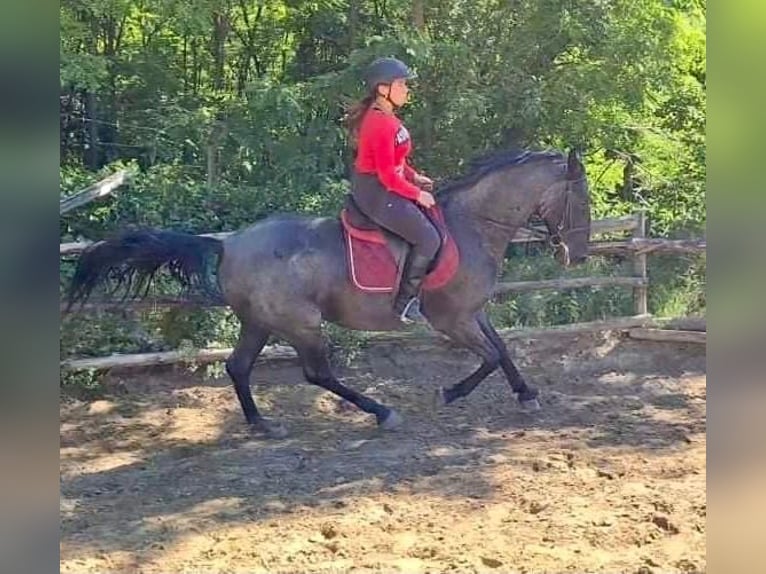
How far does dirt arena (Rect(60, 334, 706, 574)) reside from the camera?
3.71 metres

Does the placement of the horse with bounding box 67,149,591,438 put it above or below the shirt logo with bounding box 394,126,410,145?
below

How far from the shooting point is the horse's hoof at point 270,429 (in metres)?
5.41

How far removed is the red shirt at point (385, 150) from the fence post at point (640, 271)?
351 centimetres

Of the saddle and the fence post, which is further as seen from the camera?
the fence post

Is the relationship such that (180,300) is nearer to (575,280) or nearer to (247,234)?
(247,234)

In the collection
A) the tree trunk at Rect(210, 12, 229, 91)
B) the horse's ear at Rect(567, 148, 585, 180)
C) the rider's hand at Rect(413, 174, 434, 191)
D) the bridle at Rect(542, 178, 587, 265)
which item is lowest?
the bridle at Rect(542, 178, 587, 265)

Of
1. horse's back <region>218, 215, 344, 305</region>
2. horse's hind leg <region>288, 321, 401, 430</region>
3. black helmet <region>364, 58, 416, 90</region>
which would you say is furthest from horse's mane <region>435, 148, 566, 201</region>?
horse's hind leg <region>288, 321, 401, 430</region>

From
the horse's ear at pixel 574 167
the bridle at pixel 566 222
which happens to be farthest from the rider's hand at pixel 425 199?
the horse's ear at pixel 574 167

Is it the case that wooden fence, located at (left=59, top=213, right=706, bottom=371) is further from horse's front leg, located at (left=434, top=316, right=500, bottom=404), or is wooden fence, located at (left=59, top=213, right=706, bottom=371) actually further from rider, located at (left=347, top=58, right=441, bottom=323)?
rider, located at (left=347, top=58, right=441, bottom=323)

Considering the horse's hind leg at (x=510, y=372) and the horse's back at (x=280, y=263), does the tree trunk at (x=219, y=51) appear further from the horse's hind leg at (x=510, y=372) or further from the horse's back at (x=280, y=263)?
the horse's hind leg at (x=510, y=372)

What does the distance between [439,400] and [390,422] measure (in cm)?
64

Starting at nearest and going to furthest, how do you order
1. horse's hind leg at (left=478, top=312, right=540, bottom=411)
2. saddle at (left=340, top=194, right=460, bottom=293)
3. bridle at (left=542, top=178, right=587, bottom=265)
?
saddle at (left=340, top=194, right=460, bottom=293) < bridle at (left=542, top=178, right=587, bottom=265) < horse's hind leg at (left=478, top=312, right=540, bottom=411)
